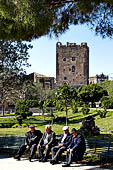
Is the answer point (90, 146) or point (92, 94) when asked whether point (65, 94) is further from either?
point (92, 94)

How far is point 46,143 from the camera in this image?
7480 millimetres

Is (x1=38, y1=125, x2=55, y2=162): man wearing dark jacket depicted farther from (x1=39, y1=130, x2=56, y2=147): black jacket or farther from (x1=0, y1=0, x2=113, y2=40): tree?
(x1=0, y1=0, x2=113, y2=40): tree

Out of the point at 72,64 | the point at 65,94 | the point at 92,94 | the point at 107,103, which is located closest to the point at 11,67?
the point at 65,94

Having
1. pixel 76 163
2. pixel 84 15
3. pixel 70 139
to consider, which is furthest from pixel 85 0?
pixel 76 163

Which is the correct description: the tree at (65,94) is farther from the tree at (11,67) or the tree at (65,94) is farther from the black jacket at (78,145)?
the black jacket at (78,145)

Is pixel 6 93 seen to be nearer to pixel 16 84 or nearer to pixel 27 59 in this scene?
pixel 16 84

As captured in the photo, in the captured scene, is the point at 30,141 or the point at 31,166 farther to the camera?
the point at 30,141

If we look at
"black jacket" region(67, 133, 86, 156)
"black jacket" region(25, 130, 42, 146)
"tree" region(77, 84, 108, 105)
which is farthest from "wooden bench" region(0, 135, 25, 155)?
"tree" region(77, 84, 108, 105)

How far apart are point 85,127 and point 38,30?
22.3 feet

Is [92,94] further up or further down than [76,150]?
further up

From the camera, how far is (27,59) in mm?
15242

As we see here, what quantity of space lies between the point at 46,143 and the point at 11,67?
8205 mm

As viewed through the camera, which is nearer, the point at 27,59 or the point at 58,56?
the point at 27,59

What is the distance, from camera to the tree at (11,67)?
14.0m
